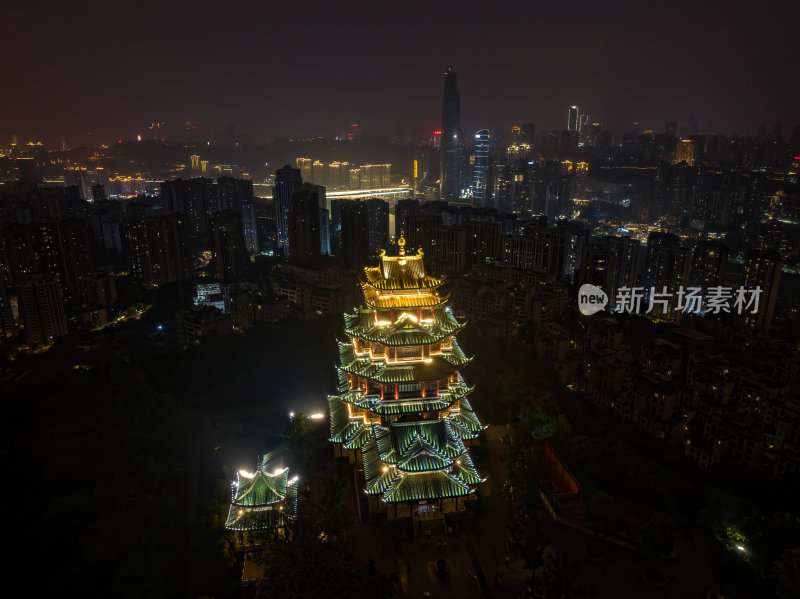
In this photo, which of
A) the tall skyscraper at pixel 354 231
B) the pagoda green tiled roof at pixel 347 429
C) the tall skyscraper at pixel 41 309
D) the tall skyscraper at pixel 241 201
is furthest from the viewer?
the tall skyscraper at pixel 241 201

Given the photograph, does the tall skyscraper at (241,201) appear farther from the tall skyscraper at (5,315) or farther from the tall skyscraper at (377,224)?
the tall skyscraper at (5,315)

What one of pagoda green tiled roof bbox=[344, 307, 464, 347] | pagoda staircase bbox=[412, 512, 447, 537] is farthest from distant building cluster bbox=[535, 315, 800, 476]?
pagoda staircase bbox=[412, 512, 447, 537]

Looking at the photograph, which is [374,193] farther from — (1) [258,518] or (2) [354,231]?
(1) [258,518]

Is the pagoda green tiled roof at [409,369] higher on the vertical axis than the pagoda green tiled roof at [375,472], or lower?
higher

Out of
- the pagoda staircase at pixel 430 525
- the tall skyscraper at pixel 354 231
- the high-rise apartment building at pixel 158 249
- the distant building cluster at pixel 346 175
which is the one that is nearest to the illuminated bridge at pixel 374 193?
the distant building cluster at pixel 346 175

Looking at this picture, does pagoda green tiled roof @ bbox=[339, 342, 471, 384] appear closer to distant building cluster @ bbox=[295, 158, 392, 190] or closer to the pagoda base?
the pagoda base

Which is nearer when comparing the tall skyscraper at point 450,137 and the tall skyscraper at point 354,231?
the tall skyscraper at point 354,231

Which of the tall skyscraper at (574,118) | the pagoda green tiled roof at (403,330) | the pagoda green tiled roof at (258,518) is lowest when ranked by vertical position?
the pagoda green tiled roof at (258,518)
